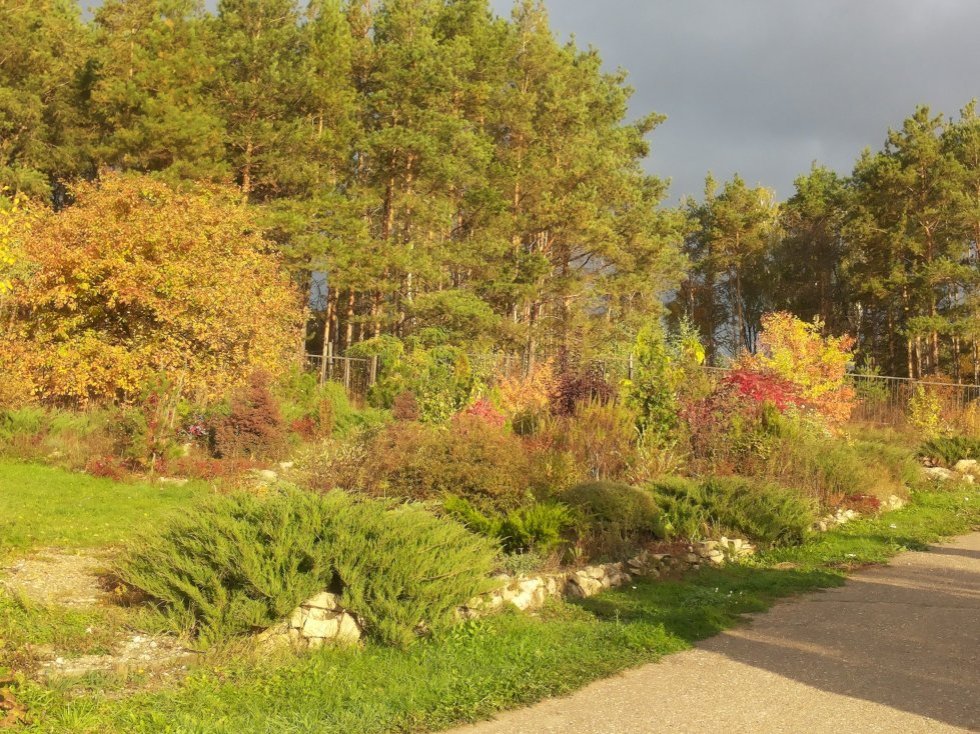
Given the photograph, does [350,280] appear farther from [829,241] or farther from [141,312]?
[829,241]

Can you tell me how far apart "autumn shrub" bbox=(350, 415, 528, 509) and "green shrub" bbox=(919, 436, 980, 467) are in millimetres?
11863

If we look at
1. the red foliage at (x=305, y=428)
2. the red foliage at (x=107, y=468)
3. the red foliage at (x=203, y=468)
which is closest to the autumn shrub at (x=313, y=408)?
the red foliage at (x=305, y=428)

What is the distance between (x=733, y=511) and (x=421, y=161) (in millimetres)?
19862

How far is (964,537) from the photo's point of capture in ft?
38.6

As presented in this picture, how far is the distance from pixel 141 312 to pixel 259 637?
13.5 m

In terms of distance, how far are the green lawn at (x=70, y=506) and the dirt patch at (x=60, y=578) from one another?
39 cm

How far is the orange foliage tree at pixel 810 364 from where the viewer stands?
19031 mm

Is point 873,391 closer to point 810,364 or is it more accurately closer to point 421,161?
point 810,364

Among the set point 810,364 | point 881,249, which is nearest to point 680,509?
point 810,364

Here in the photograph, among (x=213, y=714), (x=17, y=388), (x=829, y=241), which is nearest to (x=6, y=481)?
(x=17, y=388)

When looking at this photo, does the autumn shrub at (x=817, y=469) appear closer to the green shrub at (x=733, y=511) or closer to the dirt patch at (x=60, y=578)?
the green shrub at (x=733, y=511)

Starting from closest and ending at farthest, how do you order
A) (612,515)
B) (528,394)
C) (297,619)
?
(297,619)
(612,515)
(528,394)

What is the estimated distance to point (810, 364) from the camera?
2017 centimetres

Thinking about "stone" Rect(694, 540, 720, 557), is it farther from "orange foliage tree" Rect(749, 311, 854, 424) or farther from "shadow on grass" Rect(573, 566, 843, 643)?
"orange foliage tree" Rect(749, 311, 854, 424)
